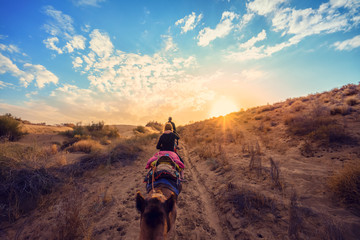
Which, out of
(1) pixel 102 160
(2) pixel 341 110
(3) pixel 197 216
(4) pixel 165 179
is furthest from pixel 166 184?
(2) pixel 341 110

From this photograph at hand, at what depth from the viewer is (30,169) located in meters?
4.83

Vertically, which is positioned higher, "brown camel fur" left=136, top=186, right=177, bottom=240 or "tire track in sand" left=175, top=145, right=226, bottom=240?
"brown camel fur" left=136, top=186, right=177, bottom=240

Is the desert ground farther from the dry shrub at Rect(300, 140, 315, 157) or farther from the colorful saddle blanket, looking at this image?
the colorful saddle blanket

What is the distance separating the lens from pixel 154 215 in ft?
5.41

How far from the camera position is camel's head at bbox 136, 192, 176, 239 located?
5.14 ft

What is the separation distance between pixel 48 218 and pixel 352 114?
14.9 metres

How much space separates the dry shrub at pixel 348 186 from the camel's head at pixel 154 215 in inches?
169

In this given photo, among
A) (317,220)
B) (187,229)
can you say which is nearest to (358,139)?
(317,220)

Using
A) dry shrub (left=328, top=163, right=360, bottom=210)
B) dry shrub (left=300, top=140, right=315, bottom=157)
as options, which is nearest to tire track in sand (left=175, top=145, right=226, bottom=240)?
dry shrub (left=328, top=163, right=360, bottom=210)

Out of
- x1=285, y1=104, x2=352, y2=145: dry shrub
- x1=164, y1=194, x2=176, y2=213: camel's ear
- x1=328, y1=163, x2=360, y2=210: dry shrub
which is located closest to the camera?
x1=164, y1=194, x2=176, y2=213: camel's ear

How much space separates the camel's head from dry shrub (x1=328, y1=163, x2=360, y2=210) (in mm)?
4280

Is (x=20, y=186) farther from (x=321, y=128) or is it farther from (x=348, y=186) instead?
(x=321, y=128)

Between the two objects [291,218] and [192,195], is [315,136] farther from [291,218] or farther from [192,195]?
[192,195]

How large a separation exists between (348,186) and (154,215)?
15.2 feet
